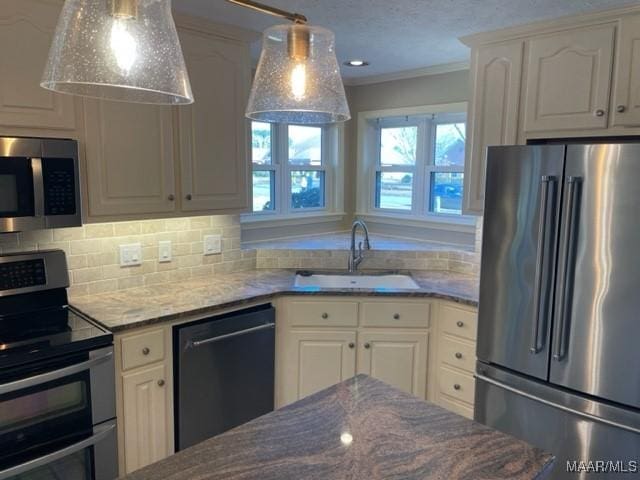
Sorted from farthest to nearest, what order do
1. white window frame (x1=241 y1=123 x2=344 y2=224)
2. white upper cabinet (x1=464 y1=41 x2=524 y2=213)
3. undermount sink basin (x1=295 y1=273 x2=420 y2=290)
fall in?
1. white window frame (x1=241 y1=123 x2=344 y2=224)
2. undermount sink basin (x1=295 y1=273 x2=420 y2=290)
3. white upper cabinet (x1=464 y1=41 x2=524 y2=213)

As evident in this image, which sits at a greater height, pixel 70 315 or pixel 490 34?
pixel 490 34

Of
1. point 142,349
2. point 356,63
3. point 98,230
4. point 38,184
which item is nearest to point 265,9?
point 38,184

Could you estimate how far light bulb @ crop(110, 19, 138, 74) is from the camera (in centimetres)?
75

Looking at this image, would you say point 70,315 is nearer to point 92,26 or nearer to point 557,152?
point 92,26

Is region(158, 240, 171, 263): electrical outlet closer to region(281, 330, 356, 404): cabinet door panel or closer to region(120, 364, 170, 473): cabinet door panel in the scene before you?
region(120, 364, 170, 473): cabinet door panel

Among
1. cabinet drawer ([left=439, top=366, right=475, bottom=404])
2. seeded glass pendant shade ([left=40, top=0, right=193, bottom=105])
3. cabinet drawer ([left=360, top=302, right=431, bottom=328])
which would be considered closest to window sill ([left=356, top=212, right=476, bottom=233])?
cabinet drawer ([left=360, top=302, right=431, bottom=328])

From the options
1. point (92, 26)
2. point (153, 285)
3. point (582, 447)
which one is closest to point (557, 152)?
point (582, 447)

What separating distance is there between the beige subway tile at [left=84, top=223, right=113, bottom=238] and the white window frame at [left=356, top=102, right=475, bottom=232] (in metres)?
2.19

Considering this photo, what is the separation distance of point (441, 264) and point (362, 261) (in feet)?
1.80

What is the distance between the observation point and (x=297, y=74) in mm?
1015

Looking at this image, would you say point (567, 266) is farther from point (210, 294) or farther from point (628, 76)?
point (210, 294)

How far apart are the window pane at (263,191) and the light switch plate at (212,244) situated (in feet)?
2.24

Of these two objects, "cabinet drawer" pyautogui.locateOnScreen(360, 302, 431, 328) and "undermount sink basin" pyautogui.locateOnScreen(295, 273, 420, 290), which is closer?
"cabinet drawer" pyautogui.locateOnScreen(360, 302, 431, 328)

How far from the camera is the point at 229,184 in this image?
2730 millimetres
